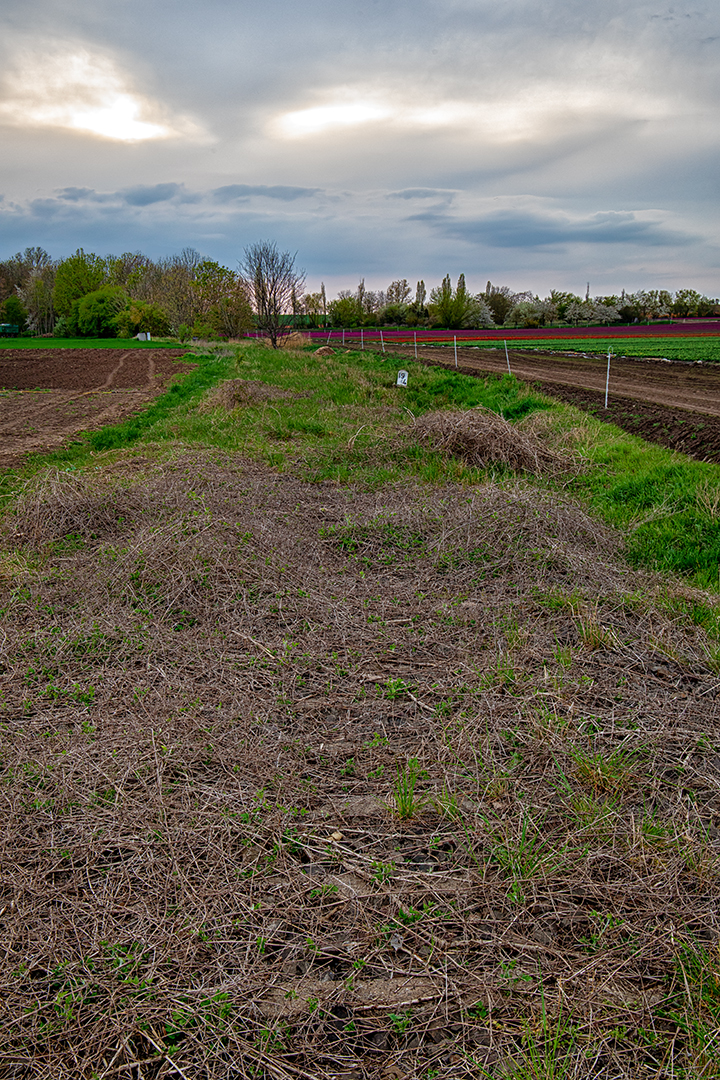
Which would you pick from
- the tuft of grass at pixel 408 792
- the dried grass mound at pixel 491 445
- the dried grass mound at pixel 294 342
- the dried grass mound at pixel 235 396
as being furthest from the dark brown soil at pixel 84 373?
the tuft of grass at pixel 408 792

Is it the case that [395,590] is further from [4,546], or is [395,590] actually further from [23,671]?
[4,546]

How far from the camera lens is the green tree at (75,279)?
8888 cm

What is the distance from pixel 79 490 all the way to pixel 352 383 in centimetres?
1134

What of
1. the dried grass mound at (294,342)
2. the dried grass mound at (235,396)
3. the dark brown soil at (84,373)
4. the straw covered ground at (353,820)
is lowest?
the straw covered ground at (353,820)

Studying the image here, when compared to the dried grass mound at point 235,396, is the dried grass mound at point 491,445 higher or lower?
lower

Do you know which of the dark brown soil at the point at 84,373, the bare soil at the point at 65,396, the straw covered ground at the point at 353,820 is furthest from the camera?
the dark brown soil at the point at 84,373

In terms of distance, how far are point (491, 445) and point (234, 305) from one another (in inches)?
1997

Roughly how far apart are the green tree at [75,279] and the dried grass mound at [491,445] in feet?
303

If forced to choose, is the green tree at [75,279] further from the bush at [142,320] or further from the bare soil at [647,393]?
the bare soil at [647,393]

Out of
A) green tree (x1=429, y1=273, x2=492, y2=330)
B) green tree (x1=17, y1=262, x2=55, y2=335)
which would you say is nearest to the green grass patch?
green tree (x1=429, y1=273, x2=492, y2=330)

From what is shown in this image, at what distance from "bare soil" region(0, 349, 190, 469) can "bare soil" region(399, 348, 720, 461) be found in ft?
35.9

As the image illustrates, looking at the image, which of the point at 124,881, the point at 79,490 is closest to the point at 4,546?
the point at 79,490

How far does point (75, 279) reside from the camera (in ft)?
299

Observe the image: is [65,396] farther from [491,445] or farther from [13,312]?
[13,312]
